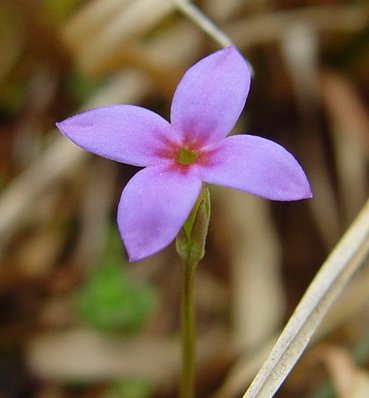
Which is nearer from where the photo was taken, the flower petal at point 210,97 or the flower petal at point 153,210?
the flower petal at point 153,210

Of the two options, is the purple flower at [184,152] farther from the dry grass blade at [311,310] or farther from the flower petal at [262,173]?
the dry grass blade at [311,310]

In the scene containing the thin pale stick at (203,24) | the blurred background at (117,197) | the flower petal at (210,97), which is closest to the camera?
the flower petal at (210,97)

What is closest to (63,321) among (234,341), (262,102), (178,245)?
(234,341)

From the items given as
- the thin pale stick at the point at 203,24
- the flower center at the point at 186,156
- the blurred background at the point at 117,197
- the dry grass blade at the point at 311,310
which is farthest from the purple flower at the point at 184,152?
the blurred background at the point at 117,197

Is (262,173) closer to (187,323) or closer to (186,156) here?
(186,156)

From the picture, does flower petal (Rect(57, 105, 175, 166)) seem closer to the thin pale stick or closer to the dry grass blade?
the dry grass blade

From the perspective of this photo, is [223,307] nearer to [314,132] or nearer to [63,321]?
[63,321]

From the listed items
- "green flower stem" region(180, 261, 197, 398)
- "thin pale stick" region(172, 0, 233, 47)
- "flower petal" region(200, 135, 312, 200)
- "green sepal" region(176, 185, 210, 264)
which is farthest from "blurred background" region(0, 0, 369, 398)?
"flower petal" region(200, 135, 312, 200)
